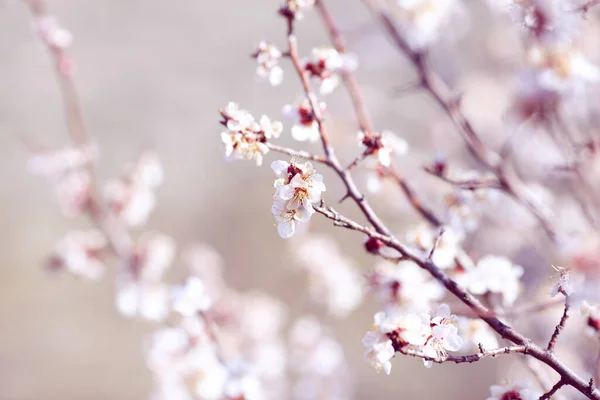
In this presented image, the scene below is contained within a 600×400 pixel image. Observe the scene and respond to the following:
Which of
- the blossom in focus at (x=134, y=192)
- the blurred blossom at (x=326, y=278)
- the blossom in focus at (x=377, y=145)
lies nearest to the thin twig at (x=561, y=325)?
the blossom in focus at (x=377, y=145)

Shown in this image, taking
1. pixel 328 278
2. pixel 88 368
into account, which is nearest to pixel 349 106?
pixel 328 278

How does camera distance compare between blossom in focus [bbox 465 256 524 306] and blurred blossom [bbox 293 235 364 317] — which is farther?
blurred blossom [bbox 293 235 364 317]

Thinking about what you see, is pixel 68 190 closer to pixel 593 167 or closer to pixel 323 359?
pixel 323 359

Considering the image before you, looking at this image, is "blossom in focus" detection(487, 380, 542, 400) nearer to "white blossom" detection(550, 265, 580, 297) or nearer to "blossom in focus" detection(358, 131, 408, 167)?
"white blossom" detection(550, 265, 580, 297)

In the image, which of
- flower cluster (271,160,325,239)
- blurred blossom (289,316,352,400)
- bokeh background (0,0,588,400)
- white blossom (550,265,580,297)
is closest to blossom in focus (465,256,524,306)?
white blossom (550,265,580,297)

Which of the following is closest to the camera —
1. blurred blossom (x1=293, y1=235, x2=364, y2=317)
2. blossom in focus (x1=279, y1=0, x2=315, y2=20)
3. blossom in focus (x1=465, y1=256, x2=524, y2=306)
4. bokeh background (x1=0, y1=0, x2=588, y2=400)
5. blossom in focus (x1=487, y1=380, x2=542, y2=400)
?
blossom in focus (x1=487, y1=380, x2=542, y2=400)

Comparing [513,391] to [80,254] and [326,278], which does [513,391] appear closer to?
[80,254]

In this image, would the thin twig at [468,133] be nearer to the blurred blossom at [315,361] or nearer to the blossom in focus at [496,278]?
the blossom in focus at [496,278]

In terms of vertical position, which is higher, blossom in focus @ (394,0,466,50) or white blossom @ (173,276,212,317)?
blossom in focus @ (394,0,466,50)
